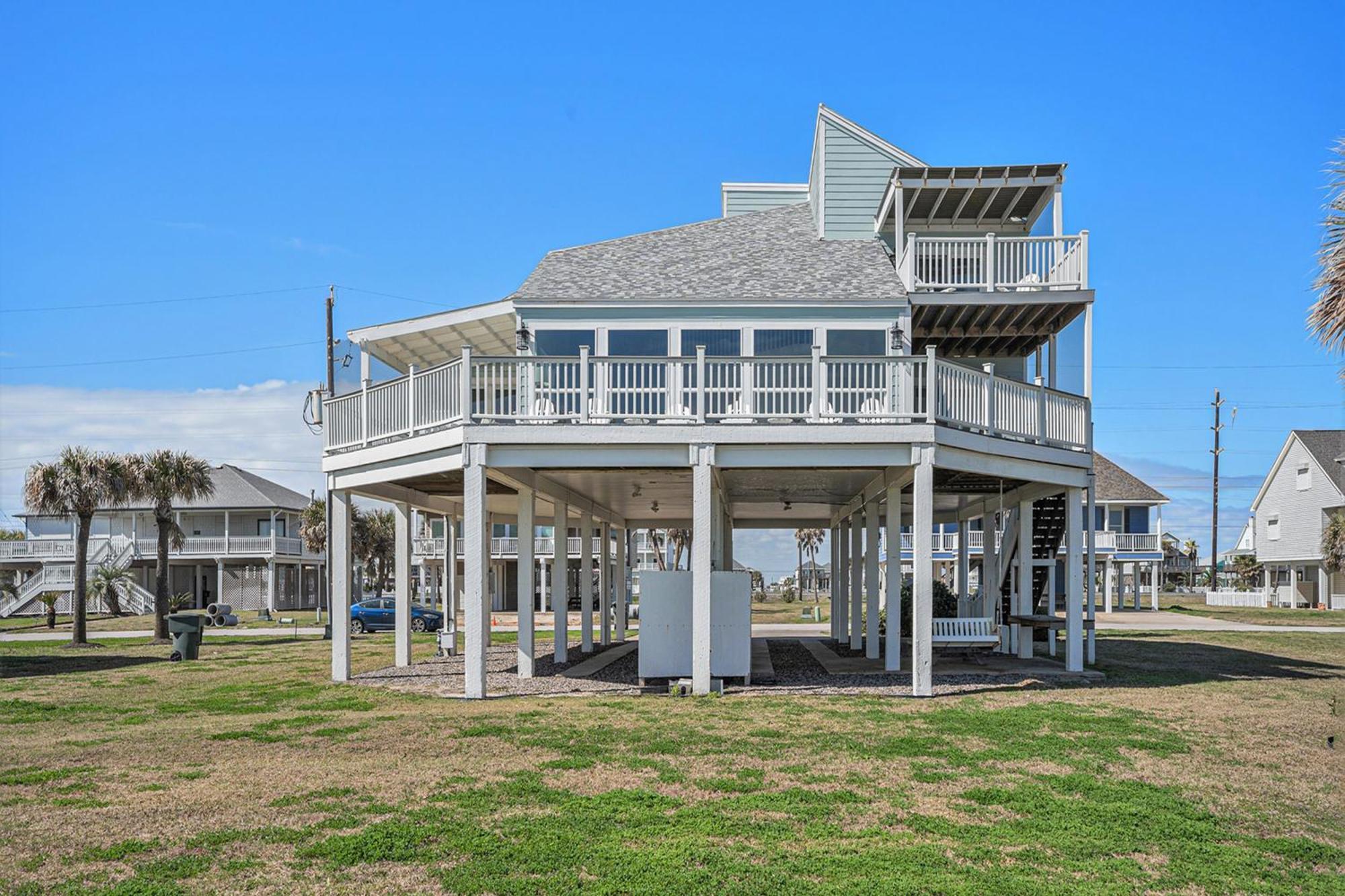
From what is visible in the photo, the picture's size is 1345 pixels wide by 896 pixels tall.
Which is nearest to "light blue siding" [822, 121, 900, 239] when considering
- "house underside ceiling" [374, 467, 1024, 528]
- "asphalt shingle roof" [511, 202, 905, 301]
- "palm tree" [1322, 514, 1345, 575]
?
"asphalt shingle roof" [511, 202, 905, 301]

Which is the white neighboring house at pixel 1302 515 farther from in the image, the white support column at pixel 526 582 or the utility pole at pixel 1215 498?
the white support column at pixel 526 582

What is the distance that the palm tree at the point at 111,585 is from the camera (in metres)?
49.4

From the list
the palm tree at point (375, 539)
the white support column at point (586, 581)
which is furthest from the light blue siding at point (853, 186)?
the palm tree at point (375, 539)

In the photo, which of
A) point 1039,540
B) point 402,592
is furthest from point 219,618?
point 1039,540

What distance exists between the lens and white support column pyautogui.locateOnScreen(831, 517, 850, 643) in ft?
91.9

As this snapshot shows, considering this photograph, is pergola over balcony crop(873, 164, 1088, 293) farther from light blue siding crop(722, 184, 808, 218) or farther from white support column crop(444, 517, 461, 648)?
white support column crop(444, 517, 461, 648)

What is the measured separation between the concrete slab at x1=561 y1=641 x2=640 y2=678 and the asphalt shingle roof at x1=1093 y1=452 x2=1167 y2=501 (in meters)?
35.0

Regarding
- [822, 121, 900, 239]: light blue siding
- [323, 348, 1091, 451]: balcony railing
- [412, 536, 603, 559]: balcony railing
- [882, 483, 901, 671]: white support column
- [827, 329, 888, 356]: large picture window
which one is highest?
[822, 121, 900, 239]: light blue siding

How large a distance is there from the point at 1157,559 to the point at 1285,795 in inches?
1900

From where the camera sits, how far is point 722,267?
20.8 m

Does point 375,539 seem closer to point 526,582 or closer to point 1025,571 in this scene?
point 526,582

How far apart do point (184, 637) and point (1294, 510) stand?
5596 centimetres

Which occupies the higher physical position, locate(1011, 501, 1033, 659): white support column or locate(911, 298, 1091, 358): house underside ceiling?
locate(911, 298, 1091, 358): house underside ceiling

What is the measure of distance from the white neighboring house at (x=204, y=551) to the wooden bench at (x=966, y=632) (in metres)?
45.7
